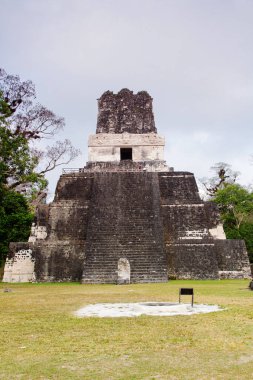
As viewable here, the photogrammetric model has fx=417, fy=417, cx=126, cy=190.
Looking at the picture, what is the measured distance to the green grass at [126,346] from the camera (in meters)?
3.23

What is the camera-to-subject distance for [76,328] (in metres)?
4.90

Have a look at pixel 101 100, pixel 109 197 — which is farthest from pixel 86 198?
pixel 101 100

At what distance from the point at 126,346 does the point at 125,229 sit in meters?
10.2

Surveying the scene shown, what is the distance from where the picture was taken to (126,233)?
1397cm

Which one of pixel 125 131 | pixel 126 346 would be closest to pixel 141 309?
pixel 126 346

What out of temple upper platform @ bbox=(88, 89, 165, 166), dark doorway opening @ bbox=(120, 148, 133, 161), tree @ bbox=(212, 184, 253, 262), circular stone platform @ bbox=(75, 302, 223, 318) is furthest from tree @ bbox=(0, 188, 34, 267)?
circular stone platform @ bbox=(75, 302, 223, 318)

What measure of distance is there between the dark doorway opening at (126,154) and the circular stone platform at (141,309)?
46.6 feet

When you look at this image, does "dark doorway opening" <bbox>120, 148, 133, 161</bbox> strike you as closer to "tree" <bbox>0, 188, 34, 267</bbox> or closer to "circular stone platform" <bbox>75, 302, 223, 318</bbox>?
"tree" <bbox>0, 188, 34, 267</bbox>

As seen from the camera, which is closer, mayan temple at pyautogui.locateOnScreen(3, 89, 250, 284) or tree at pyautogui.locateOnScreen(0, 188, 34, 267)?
mayan temple at pyautogui.locateOnScreen(3, 89, 250, 284)

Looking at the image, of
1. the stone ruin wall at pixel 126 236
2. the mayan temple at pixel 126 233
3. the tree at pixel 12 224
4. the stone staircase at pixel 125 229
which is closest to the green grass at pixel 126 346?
the stone staircase at pixel 125 229

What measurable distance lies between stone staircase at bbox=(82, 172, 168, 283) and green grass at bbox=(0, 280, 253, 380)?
6107 mm

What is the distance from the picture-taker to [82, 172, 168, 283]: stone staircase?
1237cm

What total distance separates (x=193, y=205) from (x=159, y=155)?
487 cm

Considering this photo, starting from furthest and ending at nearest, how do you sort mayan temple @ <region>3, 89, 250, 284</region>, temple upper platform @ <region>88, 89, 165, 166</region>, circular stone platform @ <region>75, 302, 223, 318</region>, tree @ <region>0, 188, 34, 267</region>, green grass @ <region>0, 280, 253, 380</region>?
temple upper platform @ <region>88, 89, 165, 166</region>, tree @ <region>0, 188, 34, 267</region>, mayan temple @ <region>3, 89, 250, 284</region>, circular stone platform @ <region>75, 302, 223, 318</region>, green grass @ <region>0, 280, 253, 380</region>
